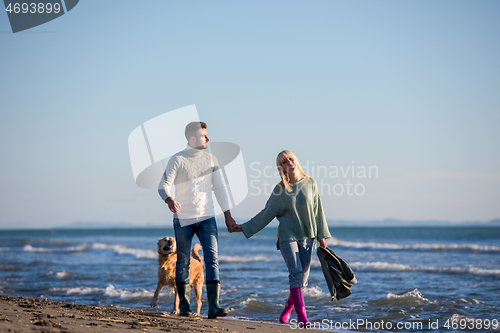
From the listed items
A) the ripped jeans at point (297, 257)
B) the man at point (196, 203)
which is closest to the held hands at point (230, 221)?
the man at point (196, 203)

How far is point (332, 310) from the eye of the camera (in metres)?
6.50

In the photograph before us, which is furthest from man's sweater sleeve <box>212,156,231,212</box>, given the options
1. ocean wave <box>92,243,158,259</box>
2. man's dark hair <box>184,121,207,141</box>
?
ocean wave <box>92,243,158,259</box>

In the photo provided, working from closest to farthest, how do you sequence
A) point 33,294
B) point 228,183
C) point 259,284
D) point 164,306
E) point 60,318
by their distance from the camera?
point 60,318 < point 228,183 < point 164,306 < point 33,294 < point 259,284

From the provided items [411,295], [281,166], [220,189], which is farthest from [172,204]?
[411,295]

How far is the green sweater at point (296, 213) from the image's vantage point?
4.39 m

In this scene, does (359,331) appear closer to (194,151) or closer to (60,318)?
(194,151)

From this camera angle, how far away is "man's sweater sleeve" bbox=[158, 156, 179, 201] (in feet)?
14.5

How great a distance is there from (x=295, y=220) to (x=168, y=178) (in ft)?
4.84

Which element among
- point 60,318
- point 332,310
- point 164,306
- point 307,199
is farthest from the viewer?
point 164,306

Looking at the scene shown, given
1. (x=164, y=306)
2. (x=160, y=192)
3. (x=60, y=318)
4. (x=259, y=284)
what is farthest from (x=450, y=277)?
(x=60, y=318)

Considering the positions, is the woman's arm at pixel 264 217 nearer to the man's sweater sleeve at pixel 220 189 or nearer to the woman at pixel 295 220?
the woman at pixel 295 220

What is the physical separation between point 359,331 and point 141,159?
3582 millimetres

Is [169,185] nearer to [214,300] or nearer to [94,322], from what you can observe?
[214,300]

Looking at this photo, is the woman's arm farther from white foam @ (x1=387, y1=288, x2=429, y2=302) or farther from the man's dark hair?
white foam @ (x1=387, y1=288, x2=429, y2=302)
